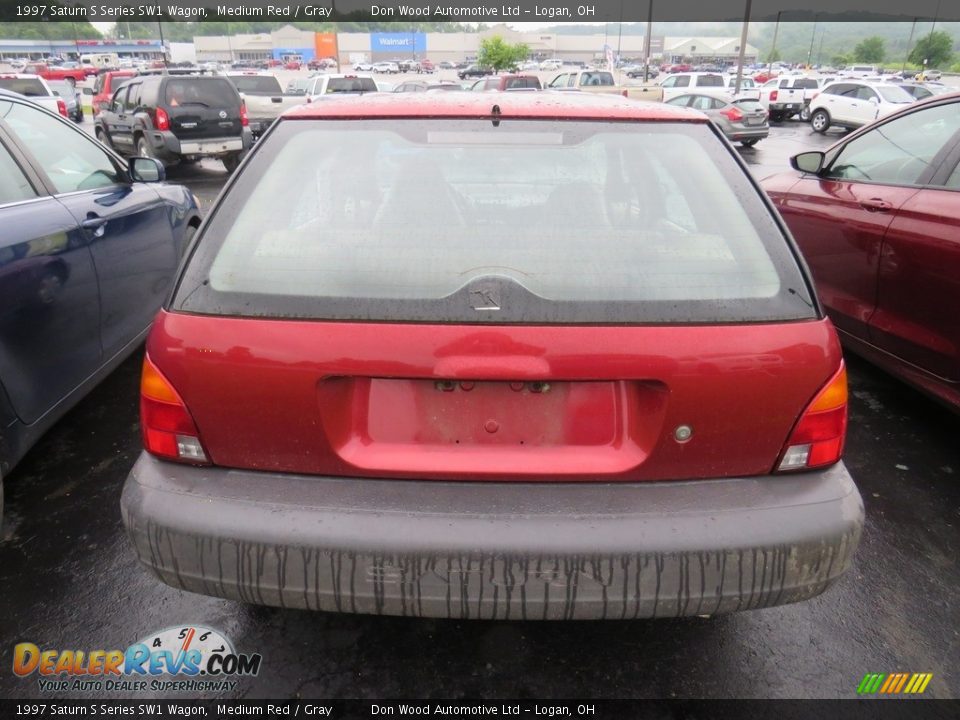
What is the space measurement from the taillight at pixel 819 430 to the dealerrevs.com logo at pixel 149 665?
5.65 ft

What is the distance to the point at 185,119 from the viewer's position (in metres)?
12.5

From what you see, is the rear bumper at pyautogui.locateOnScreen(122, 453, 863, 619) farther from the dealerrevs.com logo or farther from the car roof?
the car roof

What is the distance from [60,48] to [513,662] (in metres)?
112

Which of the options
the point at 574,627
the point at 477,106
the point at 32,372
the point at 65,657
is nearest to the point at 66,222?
the point at 32,372

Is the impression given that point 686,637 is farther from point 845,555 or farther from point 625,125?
point 625,125

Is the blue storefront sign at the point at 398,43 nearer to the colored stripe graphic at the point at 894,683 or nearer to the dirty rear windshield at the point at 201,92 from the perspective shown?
the dirty rear windshield at the point at 201,92

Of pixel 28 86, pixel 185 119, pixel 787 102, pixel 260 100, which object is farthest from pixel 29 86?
pixel 787 102

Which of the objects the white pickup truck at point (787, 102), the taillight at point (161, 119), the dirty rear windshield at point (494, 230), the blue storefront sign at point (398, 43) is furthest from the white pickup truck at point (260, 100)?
the blue storefront sign at point (398, 43)

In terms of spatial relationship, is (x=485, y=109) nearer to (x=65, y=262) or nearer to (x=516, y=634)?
(x=516, y=634)

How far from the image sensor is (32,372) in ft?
9.16

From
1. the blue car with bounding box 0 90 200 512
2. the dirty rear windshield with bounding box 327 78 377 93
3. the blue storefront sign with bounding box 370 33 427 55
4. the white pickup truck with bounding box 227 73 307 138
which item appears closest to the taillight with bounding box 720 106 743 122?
the dirty rear windshield with bounding box 327 78 377 93

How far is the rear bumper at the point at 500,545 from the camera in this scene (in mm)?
1609

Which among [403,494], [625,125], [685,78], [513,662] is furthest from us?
[685,78]

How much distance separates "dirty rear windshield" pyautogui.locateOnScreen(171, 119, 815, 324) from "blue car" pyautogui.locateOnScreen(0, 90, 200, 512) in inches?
54.2
